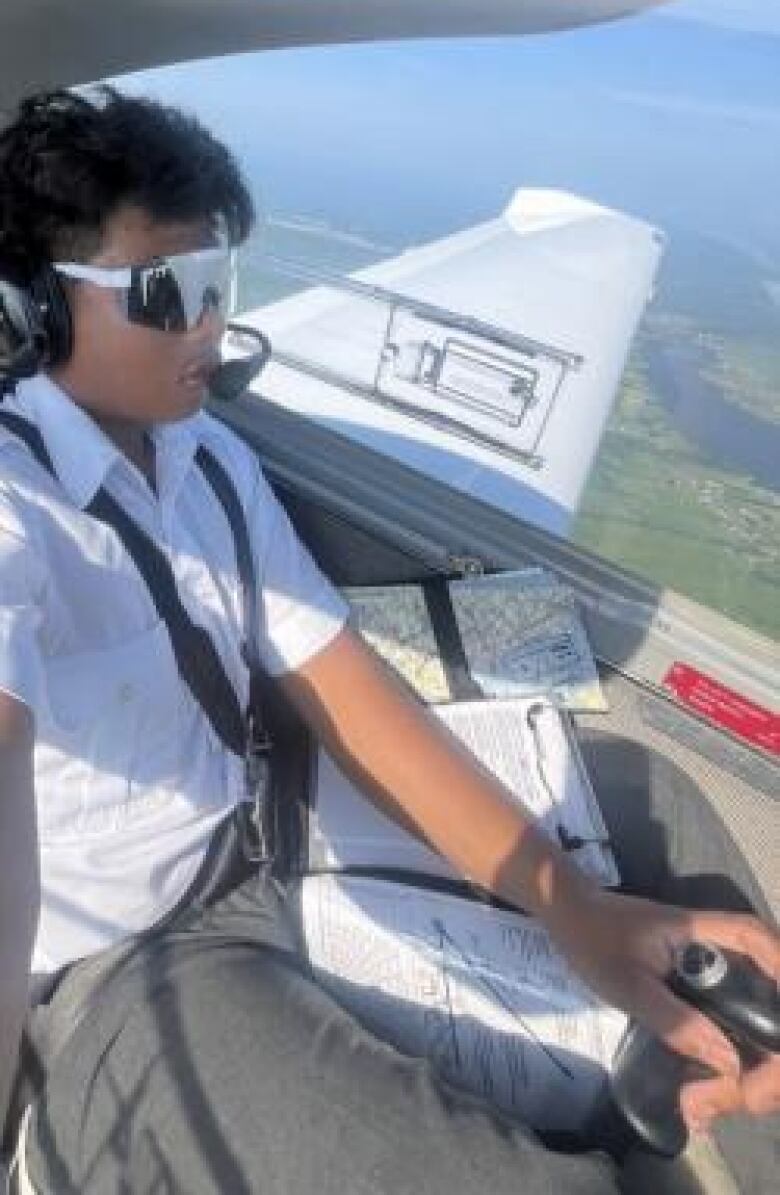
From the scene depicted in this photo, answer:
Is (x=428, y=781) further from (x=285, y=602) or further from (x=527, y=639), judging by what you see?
(x=527, y=639)

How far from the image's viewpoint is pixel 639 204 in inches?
91.4

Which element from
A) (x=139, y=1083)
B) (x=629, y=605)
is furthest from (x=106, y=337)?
(x=629, y=605)

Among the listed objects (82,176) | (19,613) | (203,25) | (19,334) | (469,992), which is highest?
(203,25)

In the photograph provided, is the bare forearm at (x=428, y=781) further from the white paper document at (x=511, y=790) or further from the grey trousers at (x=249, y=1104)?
the grey trousers at (x=249, y=1104)

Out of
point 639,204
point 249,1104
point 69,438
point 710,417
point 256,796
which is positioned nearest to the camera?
point 249,1104

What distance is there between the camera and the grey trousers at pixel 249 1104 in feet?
3.03

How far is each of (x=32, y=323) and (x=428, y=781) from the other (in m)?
0.66

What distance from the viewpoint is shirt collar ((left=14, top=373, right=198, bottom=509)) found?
3.49 ft

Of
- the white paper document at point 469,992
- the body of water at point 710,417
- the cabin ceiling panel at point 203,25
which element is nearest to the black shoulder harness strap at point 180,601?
the white paper document at point 469,992

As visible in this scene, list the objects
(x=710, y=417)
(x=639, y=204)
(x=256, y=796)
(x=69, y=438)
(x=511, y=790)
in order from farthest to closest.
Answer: (x=710, y=417), (x=639, y=204), (x=511, y=790), (x=256, y=796), (x=69, y=438)

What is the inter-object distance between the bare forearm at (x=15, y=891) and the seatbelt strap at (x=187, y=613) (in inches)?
11.6

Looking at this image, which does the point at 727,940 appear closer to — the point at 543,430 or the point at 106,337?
the point at 106,337

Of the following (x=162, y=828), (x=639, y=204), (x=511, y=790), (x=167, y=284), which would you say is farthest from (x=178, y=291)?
(x=639, y=204)

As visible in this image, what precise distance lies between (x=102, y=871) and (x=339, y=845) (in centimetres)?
31
